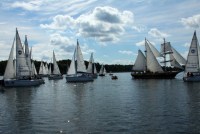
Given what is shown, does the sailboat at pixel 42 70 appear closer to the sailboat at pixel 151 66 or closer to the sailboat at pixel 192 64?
the sailboat at pixel 151 66

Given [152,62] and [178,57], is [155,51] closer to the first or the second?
[152,62]

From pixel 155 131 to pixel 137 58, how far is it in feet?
341

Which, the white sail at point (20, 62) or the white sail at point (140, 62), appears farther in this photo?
the white sail at point (140, 62)

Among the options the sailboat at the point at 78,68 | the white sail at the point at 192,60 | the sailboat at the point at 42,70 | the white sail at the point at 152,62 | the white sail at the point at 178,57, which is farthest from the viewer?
the sailboat at the point at 42,70

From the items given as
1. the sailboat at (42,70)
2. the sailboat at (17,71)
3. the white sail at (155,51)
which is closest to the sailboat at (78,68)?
the sailboat at (17,71)

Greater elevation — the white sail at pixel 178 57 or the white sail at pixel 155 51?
the white sail at pixel 155 51

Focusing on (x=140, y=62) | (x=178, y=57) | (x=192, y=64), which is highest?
(x=178, y=57)

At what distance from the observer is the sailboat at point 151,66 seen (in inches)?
4656

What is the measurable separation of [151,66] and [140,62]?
607 cm

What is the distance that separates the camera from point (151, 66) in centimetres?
12238

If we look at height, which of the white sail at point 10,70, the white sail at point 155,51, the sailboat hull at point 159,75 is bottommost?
the sailboat hull at point 159,75

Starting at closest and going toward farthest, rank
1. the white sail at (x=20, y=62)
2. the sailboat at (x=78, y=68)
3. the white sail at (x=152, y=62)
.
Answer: the white sail at (x=20, y=62)
the sailboat at (x=78, y=68)
the white sail at (x=152, y=62)

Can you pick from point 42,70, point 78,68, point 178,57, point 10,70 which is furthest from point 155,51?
point 42,70

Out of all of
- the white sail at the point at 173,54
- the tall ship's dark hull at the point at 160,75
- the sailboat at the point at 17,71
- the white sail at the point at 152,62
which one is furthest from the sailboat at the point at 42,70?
the sailboat at the point at 17,71
